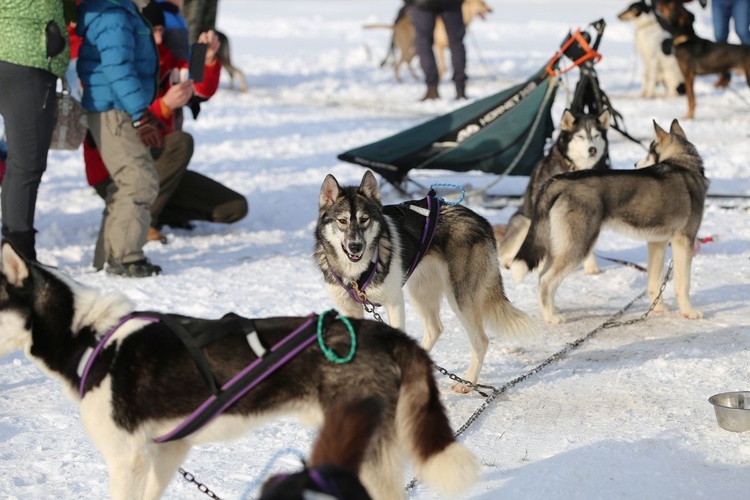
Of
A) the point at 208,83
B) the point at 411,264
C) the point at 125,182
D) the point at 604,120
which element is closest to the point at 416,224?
the point at 411,264

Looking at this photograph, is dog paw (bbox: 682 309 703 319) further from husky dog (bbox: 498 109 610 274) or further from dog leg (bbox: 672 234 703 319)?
husky dog (bbox: 498 109 610 274)

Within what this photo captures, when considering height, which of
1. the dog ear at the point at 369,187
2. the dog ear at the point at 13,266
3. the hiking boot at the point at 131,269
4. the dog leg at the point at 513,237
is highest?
the dog ear at the point at 13,266

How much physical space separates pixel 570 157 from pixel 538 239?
1.31 m

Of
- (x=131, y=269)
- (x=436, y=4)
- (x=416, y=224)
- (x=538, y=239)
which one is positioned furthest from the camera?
(x=436, y=4)

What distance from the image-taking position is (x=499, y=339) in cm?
502

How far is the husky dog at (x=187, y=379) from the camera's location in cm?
251

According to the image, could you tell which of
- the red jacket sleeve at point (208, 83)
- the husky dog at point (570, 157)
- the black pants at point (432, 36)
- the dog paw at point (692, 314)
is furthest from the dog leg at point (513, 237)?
the black pants at point (432, 36)

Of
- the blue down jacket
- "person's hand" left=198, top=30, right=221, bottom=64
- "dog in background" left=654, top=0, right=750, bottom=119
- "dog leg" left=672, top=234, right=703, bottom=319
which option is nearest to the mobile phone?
"person's hand" left=198, top=30, right=221, bottom=64

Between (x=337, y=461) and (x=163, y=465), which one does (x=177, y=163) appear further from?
(x=337, y=461)

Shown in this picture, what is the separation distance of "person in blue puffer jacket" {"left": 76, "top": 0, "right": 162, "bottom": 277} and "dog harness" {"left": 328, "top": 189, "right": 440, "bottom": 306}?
2209 mm

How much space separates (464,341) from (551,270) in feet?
2.38

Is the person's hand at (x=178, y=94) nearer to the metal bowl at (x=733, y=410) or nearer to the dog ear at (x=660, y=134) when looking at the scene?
the dog ear at (x=660, y=134)

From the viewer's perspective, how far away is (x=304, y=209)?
26.9 feet

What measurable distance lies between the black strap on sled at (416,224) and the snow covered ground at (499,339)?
60cm
